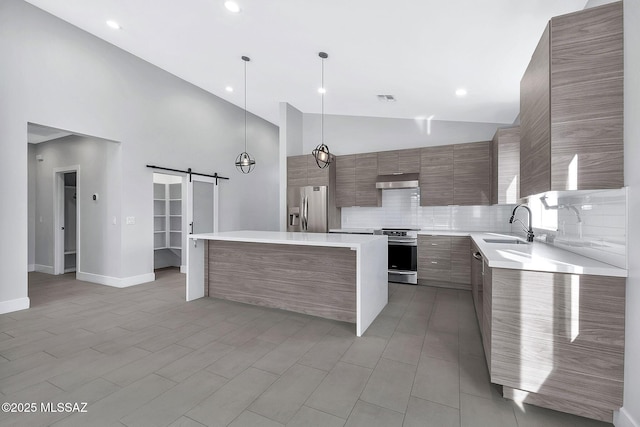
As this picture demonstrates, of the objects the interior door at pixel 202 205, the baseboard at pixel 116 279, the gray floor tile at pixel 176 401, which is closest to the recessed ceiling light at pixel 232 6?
the interior door at pixel 202 205

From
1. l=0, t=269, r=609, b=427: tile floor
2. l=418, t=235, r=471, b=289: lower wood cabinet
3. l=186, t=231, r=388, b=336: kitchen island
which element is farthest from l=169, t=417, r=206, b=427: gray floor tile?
l=418, t=235, r=471, b=289: lower wood cabinet

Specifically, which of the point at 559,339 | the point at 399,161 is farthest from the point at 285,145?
the point at 559,339

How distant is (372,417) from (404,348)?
3.10 ft

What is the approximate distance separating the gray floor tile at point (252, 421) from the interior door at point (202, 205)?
4.50 metres

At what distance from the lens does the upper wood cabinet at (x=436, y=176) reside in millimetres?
4680

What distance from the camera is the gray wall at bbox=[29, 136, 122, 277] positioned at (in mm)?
4707

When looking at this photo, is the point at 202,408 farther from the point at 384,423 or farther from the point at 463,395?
the point at 463,395

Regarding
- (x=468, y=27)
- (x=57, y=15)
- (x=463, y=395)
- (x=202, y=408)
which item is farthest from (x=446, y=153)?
(x=57, y=15)

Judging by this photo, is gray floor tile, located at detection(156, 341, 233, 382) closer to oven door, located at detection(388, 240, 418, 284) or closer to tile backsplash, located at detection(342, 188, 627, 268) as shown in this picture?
tile backsplash, located at detection(342, 188, 627, 268)

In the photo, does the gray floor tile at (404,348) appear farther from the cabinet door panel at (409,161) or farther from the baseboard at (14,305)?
the baseboard at (14,305)

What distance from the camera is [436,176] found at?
477cm

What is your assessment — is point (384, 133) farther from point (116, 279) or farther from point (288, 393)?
point (116, 279)

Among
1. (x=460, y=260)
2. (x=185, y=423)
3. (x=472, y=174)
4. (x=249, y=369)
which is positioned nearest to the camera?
(x=185, y=423)

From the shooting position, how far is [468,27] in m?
2.65
